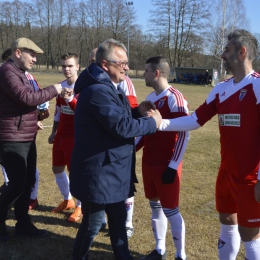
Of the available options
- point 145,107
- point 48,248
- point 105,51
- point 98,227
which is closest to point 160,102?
point 145,107

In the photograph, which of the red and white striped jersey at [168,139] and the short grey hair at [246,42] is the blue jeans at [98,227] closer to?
the red and white striped jersey at [168,139]

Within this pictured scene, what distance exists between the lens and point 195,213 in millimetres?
4781

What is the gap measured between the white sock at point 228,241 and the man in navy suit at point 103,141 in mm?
928

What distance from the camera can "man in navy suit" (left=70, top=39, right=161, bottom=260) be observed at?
258 centimetres

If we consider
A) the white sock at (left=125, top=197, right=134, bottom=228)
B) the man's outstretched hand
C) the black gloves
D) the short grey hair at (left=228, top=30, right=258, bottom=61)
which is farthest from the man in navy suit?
the white sock at (left=125, top=197, right=134, bottom=228)

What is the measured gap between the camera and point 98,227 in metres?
2.86

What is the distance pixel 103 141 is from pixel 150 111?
0.57m

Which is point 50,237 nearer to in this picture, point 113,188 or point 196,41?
point 113,188

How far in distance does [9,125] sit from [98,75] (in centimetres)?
150

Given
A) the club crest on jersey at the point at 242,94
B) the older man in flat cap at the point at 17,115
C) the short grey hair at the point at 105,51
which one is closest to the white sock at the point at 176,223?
the club crest on jersey at the point at 242,94

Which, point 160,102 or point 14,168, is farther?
point 14,168

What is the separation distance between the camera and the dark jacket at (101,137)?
8.42ft

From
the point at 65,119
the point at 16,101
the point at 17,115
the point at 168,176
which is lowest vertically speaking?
the point at 168,176

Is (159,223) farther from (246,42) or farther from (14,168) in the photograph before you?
(246,42)
